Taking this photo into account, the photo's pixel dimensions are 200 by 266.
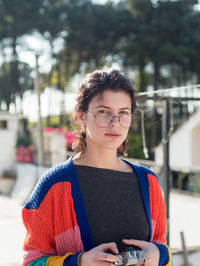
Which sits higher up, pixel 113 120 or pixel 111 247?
pixel 113 120

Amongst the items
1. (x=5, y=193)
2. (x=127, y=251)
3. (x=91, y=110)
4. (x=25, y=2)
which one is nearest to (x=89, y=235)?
(x=127, y=251)

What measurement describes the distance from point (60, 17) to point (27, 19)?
1.80m

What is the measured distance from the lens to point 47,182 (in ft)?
4.22

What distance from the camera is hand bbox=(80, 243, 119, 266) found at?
1.14 metres

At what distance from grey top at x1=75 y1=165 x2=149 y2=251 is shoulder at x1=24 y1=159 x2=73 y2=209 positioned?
0.15 feet

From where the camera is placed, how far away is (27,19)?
67.8ft

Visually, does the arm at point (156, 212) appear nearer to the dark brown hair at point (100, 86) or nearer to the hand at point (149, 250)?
the hand at point (149, 250)

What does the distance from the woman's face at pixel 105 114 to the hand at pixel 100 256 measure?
35 centimetres

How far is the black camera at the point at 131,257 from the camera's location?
116 cm

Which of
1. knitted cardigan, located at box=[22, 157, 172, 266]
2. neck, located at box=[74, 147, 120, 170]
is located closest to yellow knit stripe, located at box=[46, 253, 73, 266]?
knitted cardigan, located at box=[22, 157, 172, 266]

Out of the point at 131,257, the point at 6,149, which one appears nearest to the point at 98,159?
the point at 131,257

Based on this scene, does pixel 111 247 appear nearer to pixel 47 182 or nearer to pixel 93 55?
pixel 47 182

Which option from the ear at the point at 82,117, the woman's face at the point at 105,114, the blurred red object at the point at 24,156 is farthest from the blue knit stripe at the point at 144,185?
the blurred red object at the point at 24,156

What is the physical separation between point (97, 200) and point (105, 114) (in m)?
0.30
